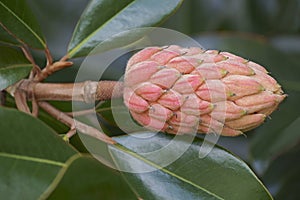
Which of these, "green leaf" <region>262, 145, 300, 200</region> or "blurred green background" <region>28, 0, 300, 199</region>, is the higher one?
"blurred green background" <region>28, 0, 300, 199</region>

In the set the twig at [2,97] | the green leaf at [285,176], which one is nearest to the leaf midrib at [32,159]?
the twig at [2,97]

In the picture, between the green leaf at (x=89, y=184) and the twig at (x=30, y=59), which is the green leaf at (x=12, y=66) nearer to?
the twig at (x=30, y=59)

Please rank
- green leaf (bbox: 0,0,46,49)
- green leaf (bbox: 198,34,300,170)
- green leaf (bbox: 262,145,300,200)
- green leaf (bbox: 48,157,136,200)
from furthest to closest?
green leaf (bbox: 262,145,300,200) → green leaf (bbox: 198,34,300,170) → green leaf (bbox: 0,0,46,49) → green leaf (bbox: 48,157,136,200)

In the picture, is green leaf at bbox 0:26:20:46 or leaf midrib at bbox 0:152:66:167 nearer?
leaf midrib at bbox 0:152:66:167

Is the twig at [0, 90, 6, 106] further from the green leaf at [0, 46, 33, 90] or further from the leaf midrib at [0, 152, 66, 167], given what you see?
the leaf midrib at [0, 152, 66, 167]

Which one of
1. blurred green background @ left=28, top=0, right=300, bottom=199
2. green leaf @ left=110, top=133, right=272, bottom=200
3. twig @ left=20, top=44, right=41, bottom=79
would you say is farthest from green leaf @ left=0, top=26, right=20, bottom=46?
blurred green background @ left=28, top=0, right=300, bottom=199

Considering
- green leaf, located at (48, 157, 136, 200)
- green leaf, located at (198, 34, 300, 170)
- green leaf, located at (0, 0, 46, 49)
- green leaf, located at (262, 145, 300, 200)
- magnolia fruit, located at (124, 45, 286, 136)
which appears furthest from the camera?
green leaf, located at (262, 145, 300, 200)

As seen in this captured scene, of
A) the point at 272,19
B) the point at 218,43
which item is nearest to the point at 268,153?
the point at 218,43

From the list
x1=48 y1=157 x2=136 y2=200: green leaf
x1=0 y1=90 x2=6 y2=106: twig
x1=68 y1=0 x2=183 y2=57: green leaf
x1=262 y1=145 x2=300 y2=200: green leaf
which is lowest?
x1=262 y1=145 x2=300 y2=200: green leaf
